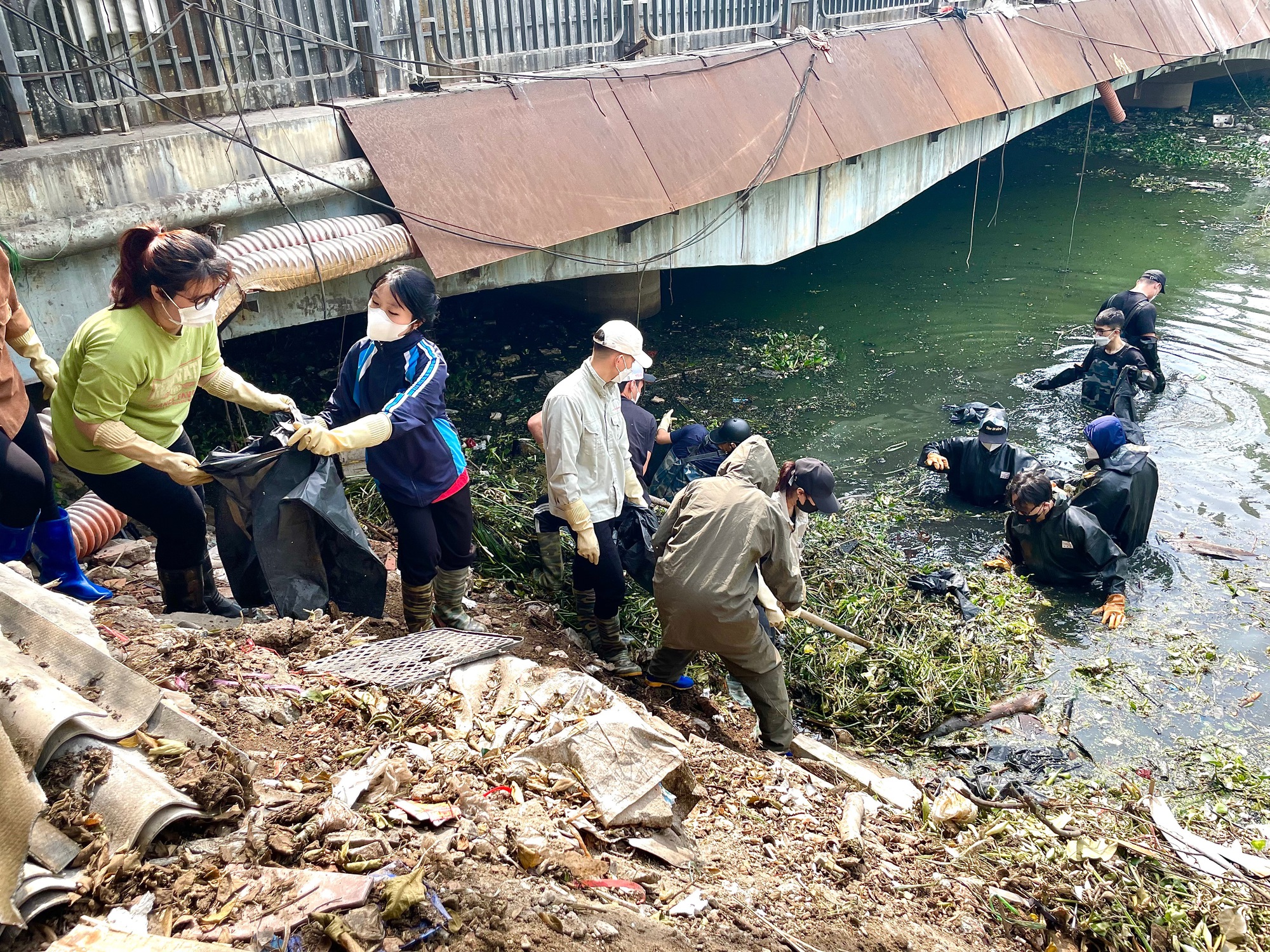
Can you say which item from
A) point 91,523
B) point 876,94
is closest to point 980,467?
point 876,94

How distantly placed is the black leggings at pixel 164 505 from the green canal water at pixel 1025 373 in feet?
12.2

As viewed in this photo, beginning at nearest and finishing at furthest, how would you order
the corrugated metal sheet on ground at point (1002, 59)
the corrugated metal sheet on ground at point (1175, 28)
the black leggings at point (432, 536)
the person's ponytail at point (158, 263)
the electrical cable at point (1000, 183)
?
the person's ponytail at point (158, 263)
the black leggings at point (432, 536)
the corrugated metal sheet on ground at point (1002, 59)
the electrical cable at point (1000, 183)
the corrugated metal sheet on ground at point (1175, 28)

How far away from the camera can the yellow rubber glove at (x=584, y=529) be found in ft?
14.0

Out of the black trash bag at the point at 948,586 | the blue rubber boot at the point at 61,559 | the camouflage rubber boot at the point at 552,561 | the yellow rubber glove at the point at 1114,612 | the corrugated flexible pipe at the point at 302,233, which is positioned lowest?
the yellow rubber glove at the point at 1114,612

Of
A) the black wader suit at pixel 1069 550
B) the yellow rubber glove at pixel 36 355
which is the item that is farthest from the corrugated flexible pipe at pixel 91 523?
the black wader suit at pixel 1069 550

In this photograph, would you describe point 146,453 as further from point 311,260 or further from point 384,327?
point 311,260

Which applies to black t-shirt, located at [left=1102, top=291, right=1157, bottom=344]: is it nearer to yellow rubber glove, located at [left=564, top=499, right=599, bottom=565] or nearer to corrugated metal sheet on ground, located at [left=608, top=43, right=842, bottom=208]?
corrugated metal sheet on ground, located at [left=608, top=43, right=842, bottom=208]

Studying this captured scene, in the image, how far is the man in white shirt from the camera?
13.8ft

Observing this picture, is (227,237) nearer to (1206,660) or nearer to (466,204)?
(466,204)

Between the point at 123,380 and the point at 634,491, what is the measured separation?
241 centimetres

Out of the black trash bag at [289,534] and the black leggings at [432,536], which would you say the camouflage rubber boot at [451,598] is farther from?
the black trash bag at [289,534]

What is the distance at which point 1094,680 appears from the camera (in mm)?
5113

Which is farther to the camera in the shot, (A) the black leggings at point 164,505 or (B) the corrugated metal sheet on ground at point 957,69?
(B) the corrugated metal sheet on ground at point 957,69

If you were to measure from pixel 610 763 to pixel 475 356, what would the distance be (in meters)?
6.19
